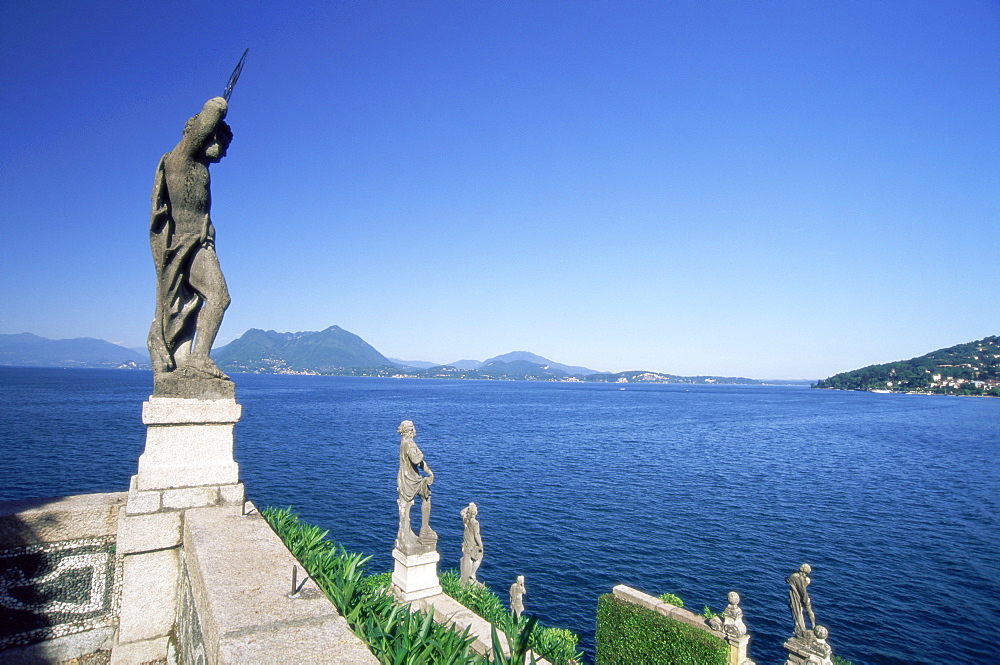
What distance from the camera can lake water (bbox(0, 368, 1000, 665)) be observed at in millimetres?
20141

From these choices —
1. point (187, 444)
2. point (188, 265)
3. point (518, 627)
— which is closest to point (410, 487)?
point (518, 627)

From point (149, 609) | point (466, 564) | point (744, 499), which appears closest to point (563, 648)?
point (466, 564)

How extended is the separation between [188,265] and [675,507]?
1264 inches

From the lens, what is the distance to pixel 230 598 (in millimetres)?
3324

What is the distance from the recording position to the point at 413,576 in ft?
38.8

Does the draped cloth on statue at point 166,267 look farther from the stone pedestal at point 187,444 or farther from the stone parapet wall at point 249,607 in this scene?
the stone parapet wall at point 249,607

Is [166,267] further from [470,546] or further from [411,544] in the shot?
[470,546]

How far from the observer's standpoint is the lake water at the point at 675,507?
66.1 ft

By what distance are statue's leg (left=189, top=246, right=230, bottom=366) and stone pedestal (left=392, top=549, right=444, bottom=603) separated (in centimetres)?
791

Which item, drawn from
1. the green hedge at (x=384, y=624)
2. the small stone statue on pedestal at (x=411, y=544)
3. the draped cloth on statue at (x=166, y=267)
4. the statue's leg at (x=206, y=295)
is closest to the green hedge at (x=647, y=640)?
the small stone statue on pedestal at (x=411, y=544)

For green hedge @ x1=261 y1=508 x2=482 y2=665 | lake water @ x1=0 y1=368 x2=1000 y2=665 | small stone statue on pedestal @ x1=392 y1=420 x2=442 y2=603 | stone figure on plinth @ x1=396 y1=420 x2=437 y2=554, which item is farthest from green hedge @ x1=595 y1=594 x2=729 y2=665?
green hedge @ x1=261 y1=508 x2=482 y2=665

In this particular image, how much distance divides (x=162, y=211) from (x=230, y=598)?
3.64 metres

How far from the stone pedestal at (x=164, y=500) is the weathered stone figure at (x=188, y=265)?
238mm

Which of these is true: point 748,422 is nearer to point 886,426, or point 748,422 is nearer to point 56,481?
point 886,426
